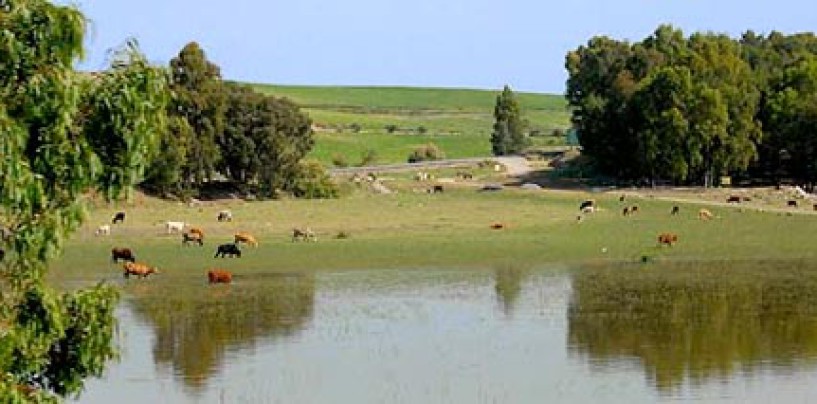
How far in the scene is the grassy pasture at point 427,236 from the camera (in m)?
44.7

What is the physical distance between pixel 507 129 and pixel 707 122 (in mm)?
47790

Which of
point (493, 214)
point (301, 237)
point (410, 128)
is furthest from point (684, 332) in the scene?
point (410, 128)

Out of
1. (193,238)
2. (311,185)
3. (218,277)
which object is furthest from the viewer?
(311,185)

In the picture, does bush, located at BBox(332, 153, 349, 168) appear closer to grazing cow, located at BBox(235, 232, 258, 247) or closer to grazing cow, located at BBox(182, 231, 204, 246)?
grazing cow, located at BBox(182, 231, 204, 246)

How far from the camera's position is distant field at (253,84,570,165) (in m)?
126

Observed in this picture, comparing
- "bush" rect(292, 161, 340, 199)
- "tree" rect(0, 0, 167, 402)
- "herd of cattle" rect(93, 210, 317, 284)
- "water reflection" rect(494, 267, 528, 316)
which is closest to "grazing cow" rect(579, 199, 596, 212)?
"bush" rect(292, 161, 340, 199)

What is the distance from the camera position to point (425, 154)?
120 m

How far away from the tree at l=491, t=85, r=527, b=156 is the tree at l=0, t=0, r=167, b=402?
109060 millimetres

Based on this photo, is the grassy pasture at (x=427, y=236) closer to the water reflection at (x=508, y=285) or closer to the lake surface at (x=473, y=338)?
the water reflection at (x=508, y=285)

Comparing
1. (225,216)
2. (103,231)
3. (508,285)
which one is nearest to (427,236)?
(225,216)

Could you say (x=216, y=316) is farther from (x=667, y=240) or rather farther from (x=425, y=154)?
(x=425, y=154)

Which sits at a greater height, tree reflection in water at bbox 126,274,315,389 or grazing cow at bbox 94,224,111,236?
grazing cow at bbox 94,224,111,236

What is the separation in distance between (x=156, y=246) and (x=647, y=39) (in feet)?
A: 192

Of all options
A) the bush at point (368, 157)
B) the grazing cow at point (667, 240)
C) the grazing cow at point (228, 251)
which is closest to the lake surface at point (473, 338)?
the grazing cow at point (228, 251)
